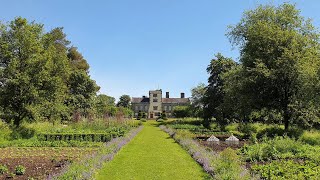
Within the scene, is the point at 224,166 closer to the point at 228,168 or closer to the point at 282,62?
the point at 228,168

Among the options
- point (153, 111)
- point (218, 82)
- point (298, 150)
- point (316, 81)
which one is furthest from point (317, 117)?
point (153, 111)

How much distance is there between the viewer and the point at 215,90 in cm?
4562

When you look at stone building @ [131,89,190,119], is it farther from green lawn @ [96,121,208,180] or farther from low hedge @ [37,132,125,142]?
green lawn @ [96,121,208,180]

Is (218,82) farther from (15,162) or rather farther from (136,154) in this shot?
(15,162)

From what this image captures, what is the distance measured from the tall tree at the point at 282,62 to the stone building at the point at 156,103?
7421 cm

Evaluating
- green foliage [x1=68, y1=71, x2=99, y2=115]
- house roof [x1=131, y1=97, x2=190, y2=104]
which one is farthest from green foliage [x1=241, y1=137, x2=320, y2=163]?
house roof [x1=131, y1=97, x2=190, y2=104]

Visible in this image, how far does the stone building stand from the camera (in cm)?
10356

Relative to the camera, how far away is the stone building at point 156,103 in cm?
10356

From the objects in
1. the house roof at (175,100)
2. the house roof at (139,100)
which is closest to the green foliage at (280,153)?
the house roof at (175,100)

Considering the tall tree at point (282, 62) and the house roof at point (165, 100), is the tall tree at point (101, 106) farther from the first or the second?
the house roof at point (165, 100)

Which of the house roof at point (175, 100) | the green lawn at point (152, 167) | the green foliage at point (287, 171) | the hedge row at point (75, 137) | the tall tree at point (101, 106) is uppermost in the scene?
the house roof at point (175, 100)

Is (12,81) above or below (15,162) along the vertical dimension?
above

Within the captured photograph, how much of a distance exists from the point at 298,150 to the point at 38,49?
20.5m

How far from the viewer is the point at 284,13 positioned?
2912cm
